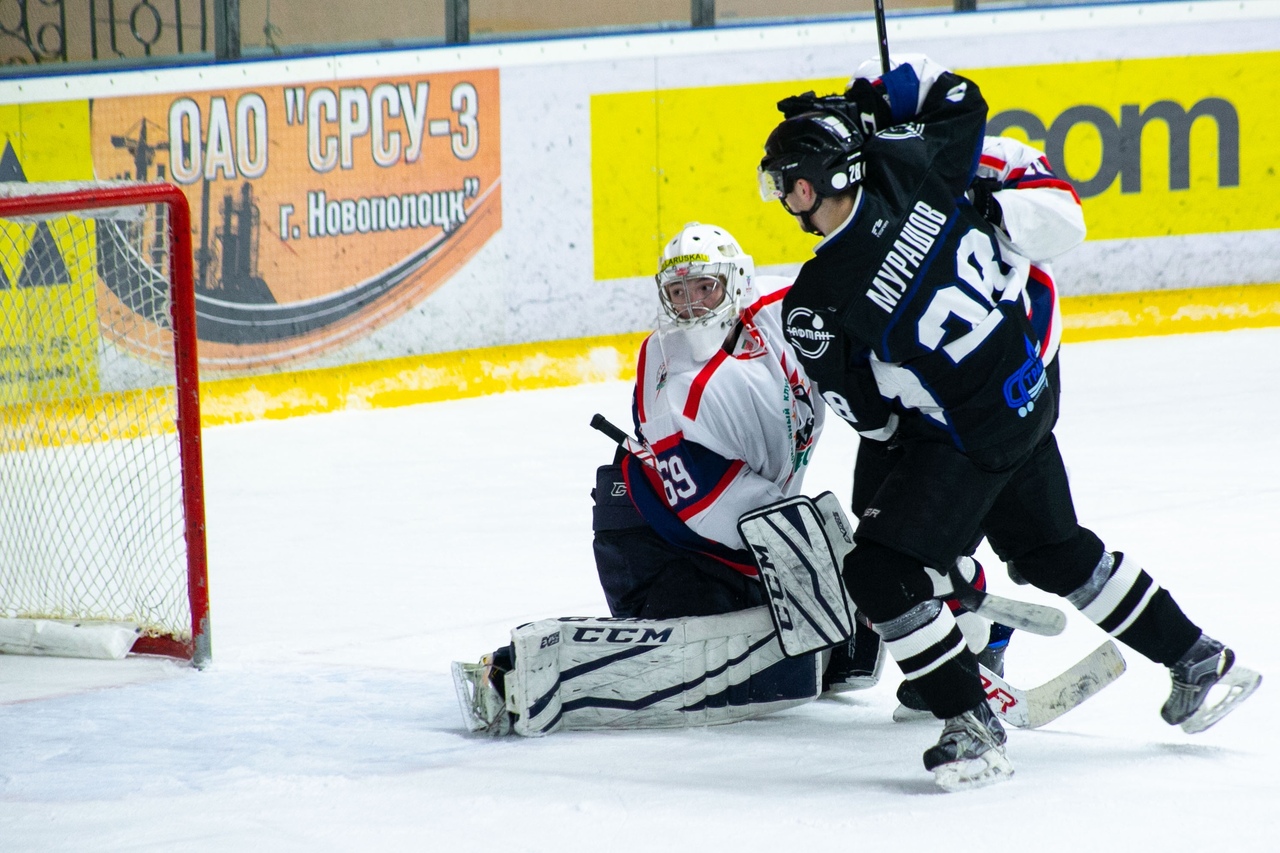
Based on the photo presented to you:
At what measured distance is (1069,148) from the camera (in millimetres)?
6410

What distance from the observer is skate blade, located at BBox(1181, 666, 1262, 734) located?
2.41m

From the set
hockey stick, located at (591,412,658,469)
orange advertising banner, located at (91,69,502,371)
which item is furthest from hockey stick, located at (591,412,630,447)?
orange advertising banner, located at (91,69,502,371)

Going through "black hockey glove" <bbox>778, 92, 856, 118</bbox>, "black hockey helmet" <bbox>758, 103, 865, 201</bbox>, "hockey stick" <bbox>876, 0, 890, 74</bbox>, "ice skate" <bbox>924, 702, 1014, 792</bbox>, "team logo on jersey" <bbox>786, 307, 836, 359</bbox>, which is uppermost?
"hockey stick" <bbox>876, 0, 890, 74</bbox>

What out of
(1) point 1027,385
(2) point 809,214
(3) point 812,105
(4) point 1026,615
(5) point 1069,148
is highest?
(5) point 1069,148

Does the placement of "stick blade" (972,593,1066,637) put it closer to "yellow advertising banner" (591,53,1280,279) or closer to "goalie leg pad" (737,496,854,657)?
"goalie leg pad" (737,496,854,657)

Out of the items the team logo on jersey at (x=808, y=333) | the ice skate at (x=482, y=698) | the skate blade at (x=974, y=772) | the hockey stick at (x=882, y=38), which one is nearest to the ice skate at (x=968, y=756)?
the skate blade at (x=974, y=772)

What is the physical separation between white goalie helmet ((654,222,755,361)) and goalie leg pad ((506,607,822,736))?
0.44m

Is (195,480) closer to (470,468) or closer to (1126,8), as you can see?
(470,468)

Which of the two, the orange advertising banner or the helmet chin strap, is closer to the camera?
the helmet chin strap

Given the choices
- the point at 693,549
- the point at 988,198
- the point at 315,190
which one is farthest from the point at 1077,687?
the point at 315,190

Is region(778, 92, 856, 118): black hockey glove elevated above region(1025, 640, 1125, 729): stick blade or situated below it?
above

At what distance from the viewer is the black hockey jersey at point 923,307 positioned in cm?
225

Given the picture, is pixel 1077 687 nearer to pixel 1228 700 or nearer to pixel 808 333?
pixel 1228 700

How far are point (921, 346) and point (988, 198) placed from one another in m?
0.30
